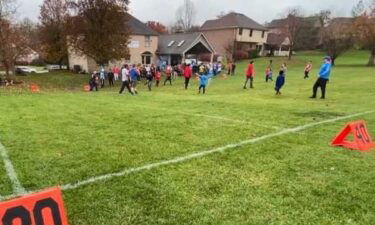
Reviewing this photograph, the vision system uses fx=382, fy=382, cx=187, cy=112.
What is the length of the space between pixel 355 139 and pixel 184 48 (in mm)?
45808

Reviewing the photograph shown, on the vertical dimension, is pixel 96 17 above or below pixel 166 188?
above

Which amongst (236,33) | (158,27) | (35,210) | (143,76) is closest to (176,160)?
(35,210)

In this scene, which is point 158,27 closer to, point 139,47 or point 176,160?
point 139,47

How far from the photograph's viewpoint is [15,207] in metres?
3.12

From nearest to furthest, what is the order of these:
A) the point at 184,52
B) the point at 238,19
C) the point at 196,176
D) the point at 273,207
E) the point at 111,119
Result: the point at 273,207
the point at 196,176
the point at 111,119
the point at 184,52
the point at 238,19

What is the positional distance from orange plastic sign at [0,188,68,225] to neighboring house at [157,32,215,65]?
48.8m

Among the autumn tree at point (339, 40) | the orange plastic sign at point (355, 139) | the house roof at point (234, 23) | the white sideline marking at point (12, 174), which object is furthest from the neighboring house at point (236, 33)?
the white sideline marking at point (12, 174)

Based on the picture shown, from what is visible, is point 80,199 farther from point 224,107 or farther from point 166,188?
point 224,107

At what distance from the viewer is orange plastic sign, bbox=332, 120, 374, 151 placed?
23.5 ft

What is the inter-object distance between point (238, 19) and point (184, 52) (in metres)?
23.5

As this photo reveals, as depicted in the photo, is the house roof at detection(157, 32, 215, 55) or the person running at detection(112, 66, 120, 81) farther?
the house roof at detection(157, 32, 215, 55)

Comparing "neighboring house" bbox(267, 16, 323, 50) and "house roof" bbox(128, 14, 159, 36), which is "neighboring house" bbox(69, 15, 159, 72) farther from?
"neighboring house" bbox(267, 16, 323, 50)

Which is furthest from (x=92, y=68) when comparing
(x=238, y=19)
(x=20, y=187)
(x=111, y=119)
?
(x=20, y=187)

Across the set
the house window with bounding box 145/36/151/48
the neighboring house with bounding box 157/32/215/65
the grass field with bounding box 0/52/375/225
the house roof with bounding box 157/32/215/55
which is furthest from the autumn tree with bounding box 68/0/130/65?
the grass field with bounding box 0/52/375/225
